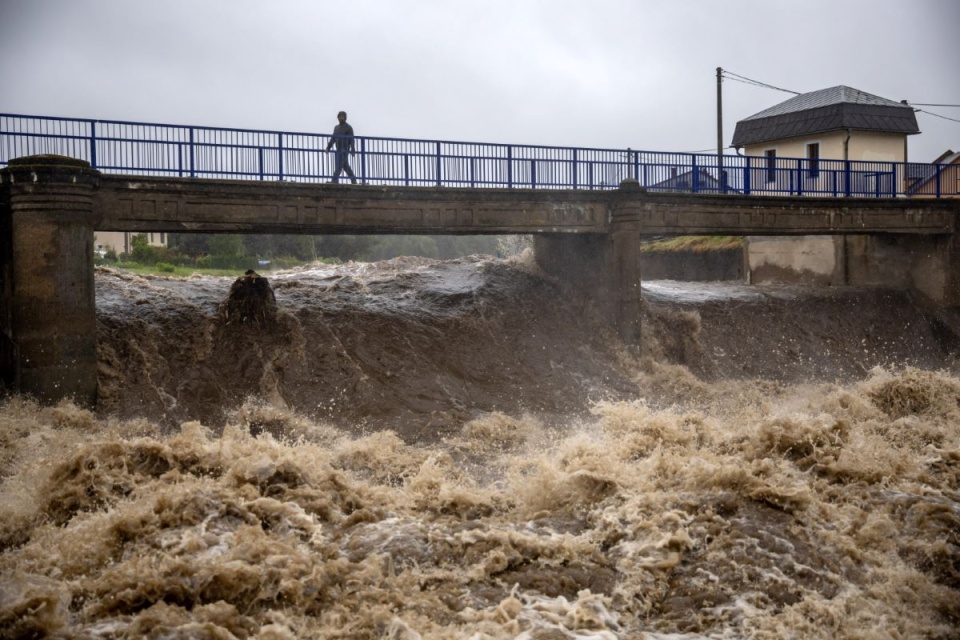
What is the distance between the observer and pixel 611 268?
24000 millimetres

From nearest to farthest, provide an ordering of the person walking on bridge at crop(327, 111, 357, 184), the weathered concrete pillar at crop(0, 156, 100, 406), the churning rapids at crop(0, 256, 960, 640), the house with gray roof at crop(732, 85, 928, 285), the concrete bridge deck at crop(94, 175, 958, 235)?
the churning rapids at crop(0, 256, 960, 640)
the weathered concrete pillar at crop(0, 156, 100, 406)
the concrete bridge deck at crop(94, 175, 958, 235)
the person walking on bridge at crop(327, 111, 357, 184)
the house with gray roof at crop(732, 85, 928, 285)

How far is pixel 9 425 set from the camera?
15.6 meters

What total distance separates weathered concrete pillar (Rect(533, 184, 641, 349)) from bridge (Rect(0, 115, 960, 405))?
0.12 feet

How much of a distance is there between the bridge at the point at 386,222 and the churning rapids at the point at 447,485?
1336 millimetres

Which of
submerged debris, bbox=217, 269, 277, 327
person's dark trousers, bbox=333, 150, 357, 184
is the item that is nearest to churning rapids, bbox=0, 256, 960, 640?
submerged debris, bbox=217, 269, 277, 327

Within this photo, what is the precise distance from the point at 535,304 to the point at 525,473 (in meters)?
9.39

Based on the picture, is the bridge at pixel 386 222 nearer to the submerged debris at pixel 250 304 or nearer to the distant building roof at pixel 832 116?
the submerged debris at pixel 250 304

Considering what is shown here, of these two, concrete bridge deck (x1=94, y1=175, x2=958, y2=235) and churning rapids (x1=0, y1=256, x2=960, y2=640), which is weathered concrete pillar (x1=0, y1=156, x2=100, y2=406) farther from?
concrete bridge deck (x1=94, y1=175, x2=958, y2=235)

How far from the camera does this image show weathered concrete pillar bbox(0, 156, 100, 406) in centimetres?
1705

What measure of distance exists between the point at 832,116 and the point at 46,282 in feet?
95.8

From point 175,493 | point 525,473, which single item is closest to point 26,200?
point 175,493

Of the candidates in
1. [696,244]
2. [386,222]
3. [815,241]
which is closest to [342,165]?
[386,222]

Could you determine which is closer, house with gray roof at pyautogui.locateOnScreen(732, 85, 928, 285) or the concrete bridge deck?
the concrete bridge deck

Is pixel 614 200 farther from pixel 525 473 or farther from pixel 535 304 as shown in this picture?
pixel 525 473
